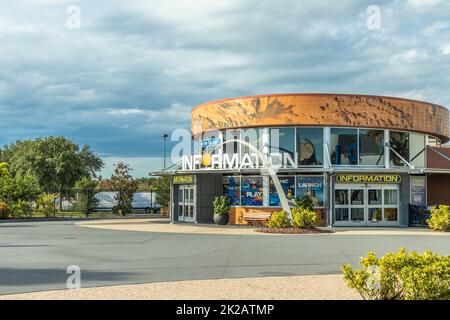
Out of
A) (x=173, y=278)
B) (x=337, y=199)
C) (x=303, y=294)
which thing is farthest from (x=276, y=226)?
(x=303, y=294)

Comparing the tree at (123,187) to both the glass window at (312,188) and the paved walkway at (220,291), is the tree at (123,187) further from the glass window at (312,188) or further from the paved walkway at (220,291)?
the paved walkway at (220,291)

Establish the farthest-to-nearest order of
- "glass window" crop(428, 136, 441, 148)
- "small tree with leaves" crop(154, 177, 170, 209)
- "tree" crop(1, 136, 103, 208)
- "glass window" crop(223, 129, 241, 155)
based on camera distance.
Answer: "tree" crop(1, 136, 103, 208) → "small tree with leaves" crop(154, 177, 170, 209) → "glass window" crop(428, 136, 441, 148) → "glass window" crop(223, 129, 241, 155)

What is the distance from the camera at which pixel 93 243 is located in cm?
2081

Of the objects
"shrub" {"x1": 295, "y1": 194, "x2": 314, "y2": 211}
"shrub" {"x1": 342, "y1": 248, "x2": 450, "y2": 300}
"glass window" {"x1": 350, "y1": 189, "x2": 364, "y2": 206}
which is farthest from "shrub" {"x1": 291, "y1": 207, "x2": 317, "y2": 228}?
"shrub" {"x1": 342, "y1": 248, "x2": 450, "y2": 300}

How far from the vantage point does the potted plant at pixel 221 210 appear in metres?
32.4

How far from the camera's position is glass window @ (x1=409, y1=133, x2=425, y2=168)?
3431cm

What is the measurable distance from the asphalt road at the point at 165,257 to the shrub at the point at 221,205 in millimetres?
8951

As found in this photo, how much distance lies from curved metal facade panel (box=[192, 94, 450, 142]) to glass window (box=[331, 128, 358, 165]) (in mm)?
538

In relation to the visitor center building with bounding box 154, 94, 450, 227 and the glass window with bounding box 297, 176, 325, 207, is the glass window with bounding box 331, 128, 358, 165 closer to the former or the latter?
the visitor center building with bounding box 154, 94, 450, 227

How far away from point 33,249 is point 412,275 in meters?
13.6

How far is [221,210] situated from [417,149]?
1260 centimetres

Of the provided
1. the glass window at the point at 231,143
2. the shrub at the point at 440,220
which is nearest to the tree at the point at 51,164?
the glass window at the point at 231,143

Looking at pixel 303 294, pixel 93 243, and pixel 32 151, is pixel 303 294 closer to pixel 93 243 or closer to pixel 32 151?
pixel 93 243

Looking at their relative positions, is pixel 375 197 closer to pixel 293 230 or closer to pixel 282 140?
pixel 282 140
